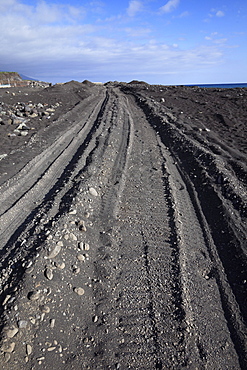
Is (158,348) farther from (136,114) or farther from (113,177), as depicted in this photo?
(136,114)

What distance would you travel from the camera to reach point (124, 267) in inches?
145

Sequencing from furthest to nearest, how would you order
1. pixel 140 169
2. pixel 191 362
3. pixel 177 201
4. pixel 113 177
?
pixel 140 169
pixel 113 177
pixel 177 201
pixel 191 362

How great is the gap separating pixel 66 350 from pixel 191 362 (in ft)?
4.22

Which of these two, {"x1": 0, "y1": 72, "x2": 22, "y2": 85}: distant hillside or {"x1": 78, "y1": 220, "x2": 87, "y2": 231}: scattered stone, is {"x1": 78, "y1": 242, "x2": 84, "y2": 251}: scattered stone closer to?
{"x1": 78, "y1": 220, "x2": 87, "y2": 231}: scattered stone

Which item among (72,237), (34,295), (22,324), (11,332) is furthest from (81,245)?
(11,332)

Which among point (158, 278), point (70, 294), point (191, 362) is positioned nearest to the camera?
point (191, 362)

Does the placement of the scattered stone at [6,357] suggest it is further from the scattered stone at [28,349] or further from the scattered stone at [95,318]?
the scattered stone at [95,318]

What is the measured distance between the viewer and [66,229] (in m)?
4.16

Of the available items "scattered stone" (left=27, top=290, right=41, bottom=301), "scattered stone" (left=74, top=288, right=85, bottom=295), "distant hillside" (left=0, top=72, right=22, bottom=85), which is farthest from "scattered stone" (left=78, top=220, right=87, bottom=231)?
"distant hillside" (left=0, top=72, right=22, bottom=85)

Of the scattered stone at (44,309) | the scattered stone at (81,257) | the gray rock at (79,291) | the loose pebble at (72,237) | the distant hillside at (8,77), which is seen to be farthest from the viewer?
the distant hillside at (8,77)

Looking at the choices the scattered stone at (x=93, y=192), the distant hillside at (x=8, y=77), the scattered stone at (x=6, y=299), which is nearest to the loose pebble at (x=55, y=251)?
the scattered stone at (x=6, y=299)

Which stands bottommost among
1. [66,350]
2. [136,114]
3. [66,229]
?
[66,350]

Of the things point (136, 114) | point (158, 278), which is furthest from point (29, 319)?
point (136, 114)

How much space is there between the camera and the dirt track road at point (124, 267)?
2.62m
